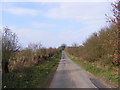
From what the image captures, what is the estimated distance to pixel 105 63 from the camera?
2141 cm

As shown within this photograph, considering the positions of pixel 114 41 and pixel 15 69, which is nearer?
pixel 114 41

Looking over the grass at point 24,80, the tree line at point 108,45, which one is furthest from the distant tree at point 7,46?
the tree line at point 108,45

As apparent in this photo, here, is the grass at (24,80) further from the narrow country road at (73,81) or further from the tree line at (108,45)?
the tree line at (108,45)

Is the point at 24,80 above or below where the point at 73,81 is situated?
above

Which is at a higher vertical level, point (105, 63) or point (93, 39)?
point (93, 39)

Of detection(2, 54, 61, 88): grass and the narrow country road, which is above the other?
detection(2, 54, 61, 88): grass

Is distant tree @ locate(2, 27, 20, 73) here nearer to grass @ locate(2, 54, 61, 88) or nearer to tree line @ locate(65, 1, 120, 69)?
grass @ locate(2, 54, 61, 88)

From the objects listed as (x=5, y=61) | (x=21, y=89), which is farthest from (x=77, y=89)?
(x=5, y=61)

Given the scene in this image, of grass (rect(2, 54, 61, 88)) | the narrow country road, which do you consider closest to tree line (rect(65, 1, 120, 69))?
the narrow country road

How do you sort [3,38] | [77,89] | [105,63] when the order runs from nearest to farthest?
[77,89], [3,38], [105,63]

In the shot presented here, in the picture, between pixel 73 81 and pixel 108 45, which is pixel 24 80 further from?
pixel 108 45

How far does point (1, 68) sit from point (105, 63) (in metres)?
9.90

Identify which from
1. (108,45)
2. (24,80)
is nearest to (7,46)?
(24,80)

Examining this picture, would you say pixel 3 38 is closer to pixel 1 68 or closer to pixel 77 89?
→ pixel 1 68
